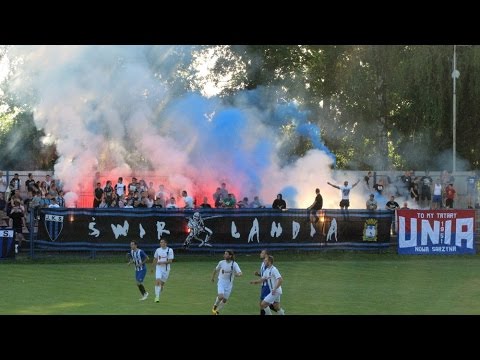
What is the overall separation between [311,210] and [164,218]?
16.9ft

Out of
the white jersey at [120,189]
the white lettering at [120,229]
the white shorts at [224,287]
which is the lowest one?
the white shorts at [224,287]

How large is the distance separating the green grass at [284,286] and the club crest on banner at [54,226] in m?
0.89

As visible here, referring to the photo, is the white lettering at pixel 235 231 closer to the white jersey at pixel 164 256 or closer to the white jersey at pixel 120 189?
the white jersey at pixel 120 189

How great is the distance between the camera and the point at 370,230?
99.9 ft

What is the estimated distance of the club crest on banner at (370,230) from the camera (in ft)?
99.8

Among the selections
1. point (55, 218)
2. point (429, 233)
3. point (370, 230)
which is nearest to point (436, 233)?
point (429, 233)

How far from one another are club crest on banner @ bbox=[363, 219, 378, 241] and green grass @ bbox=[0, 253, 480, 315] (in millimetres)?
628

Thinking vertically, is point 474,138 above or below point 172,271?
above

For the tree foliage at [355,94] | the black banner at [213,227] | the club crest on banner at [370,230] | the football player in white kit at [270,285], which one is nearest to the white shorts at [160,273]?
the football player in white kit at [270,285]

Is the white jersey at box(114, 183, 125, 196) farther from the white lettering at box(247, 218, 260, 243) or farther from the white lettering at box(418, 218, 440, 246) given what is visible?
the white lettering at box(418, 218, 440, 246)

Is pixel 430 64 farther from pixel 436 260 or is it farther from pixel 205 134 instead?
pixel 436 260

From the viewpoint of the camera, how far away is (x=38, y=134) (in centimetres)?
4653

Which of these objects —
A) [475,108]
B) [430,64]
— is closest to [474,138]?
[475,108]
